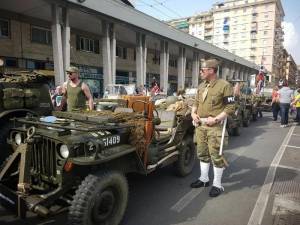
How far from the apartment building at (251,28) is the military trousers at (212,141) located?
79361 mm

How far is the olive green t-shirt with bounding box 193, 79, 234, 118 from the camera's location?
189 inches

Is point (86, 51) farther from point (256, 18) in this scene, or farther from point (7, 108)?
point (256, 18)

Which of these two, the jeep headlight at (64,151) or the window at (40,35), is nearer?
the jeep headlight at (64,151)

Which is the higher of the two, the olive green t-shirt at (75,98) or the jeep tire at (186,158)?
the olive green t-shirt at (75,98)

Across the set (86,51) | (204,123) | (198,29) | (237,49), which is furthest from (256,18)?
(204,123)

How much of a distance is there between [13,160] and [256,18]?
91.0m

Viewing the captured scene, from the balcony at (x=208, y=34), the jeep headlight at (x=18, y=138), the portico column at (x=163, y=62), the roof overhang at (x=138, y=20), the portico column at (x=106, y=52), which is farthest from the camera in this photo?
the balcony at (x=208, y=34)

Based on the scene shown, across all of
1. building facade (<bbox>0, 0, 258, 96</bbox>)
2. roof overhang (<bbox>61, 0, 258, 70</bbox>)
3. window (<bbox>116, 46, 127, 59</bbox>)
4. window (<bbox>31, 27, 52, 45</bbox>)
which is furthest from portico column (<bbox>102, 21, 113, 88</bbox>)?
window (<bbox>116, 46, 127, 59</bbox>)

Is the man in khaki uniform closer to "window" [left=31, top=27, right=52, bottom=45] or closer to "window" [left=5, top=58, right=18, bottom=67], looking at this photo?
"window" [left=5, top=58, right=18, bottom=67]

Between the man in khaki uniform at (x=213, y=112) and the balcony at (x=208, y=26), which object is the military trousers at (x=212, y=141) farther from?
the balcony at (x=208, y=26)

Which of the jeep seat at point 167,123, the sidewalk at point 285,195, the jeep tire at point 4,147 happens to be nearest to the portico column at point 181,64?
the sidewalk at point 285,195

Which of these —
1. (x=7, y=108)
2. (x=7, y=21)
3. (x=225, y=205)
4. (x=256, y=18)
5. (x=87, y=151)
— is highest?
(x=256, y=18)

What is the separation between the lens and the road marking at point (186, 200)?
14.4ft

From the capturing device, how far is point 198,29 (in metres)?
101
